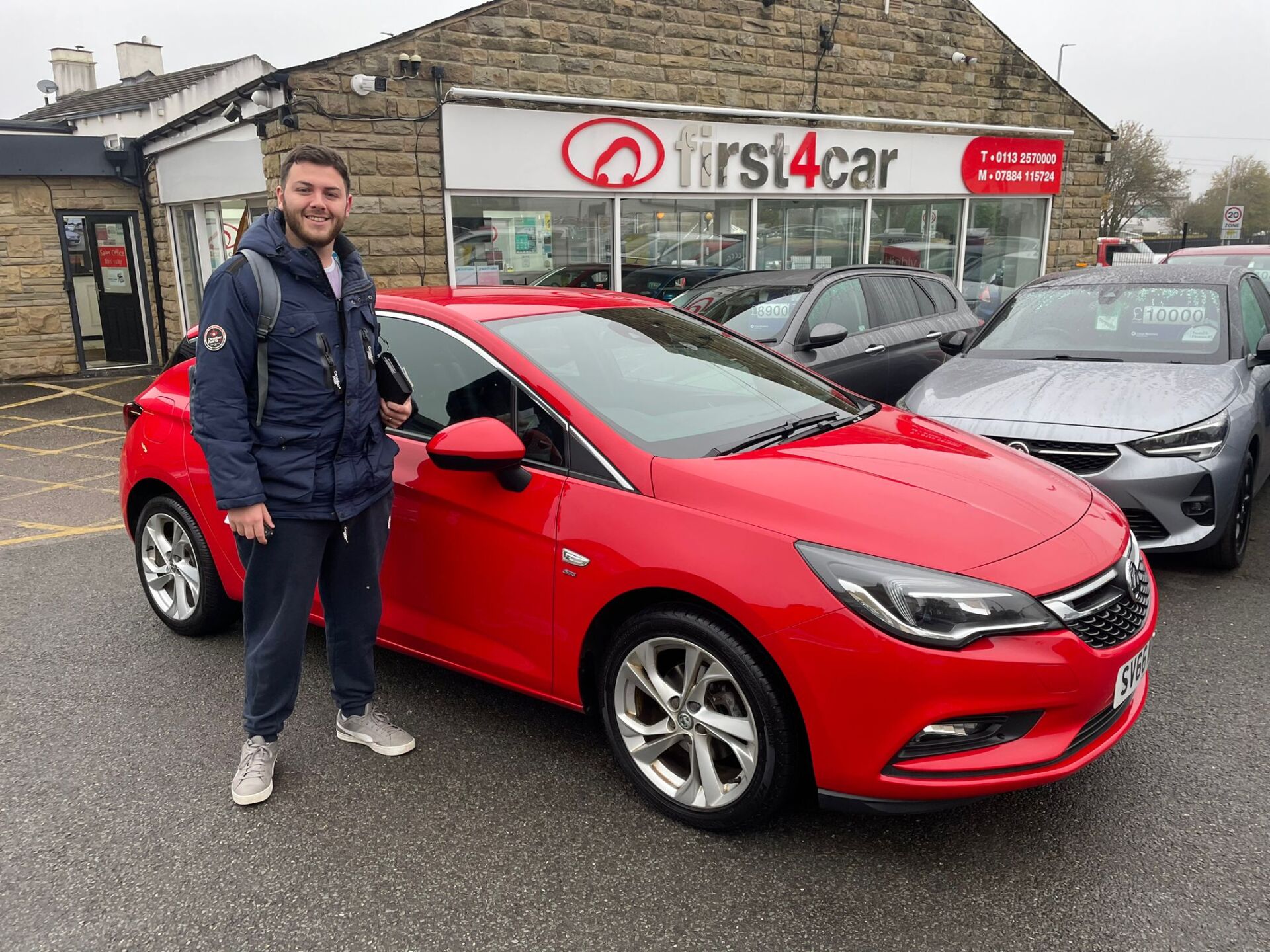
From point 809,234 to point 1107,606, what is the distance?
10.6m

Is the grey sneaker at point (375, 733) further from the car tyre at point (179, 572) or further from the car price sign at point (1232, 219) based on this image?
the car price sign at point (1232, 219)

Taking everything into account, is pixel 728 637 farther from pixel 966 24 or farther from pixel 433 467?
pixel 966 24

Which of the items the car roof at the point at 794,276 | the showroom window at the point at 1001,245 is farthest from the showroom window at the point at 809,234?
the car roof at the point at 794,276

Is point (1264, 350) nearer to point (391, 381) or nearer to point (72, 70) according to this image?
point (391, 381)

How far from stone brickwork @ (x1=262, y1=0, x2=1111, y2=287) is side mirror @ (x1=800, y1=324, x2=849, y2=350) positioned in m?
4.95

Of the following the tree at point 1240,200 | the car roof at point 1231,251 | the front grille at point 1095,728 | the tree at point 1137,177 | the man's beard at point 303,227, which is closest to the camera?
the front grille at point 1095,728

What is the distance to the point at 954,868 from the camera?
2568 millimetres

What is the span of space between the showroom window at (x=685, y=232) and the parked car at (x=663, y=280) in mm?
286

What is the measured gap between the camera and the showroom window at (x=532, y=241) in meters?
9.91

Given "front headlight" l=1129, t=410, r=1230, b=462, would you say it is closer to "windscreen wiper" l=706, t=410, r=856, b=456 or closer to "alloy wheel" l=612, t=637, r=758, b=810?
"windscreen wiper" l=706, t=410, r=856, b=456

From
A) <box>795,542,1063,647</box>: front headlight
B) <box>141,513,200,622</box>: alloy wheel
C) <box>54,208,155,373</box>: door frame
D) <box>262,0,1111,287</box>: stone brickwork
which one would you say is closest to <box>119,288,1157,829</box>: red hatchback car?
<box>795,542,1063,647</box>: front headlight

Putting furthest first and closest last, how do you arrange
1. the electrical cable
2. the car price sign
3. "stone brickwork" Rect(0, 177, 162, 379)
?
the car price sign → the electrical cable → "stone brickwork" Rect(0, 177, 162, 379)

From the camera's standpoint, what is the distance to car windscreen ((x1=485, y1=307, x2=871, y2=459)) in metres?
3.02

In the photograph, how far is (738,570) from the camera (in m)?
2.46
